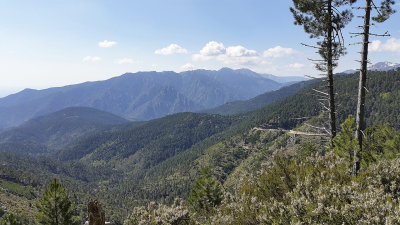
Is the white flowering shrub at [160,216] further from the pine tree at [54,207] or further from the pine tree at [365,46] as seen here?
the pine tree at [54,207]

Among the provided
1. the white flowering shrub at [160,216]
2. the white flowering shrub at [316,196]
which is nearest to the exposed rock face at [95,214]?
the white flowering shrub at [316,196]

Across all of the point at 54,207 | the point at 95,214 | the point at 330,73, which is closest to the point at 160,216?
the point at 95,214

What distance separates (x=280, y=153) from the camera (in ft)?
42.9

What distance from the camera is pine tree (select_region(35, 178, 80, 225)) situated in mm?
28766

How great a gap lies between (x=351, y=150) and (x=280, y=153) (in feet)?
10.8

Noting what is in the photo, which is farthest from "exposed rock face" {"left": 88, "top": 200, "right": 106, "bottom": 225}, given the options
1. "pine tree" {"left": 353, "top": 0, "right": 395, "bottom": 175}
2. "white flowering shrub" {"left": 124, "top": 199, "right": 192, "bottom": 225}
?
"pine tree" {"left": 353, "top": 0, "right": 395, "bottom": 175}

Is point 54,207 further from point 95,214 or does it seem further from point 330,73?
point 330,73

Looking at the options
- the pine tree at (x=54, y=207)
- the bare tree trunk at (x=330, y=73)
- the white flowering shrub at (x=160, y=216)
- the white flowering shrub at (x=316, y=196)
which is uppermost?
the bare tree trunk at (x=330, y=73)

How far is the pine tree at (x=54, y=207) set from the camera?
2877cm

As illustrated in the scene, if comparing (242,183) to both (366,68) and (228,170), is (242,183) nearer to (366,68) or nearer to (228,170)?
(366,68)

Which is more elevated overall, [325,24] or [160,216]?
[325,24]

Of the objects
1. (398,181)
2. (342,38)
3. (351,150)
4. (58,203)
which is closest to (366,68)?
(342,38)

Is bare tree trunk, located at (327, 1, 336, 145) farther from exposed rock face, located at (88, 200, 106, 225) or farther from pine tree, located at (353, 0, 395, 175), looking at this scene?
exposed rock face, located at (88, 200, 106, 225)

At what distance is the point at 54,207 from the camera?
29375 mm
